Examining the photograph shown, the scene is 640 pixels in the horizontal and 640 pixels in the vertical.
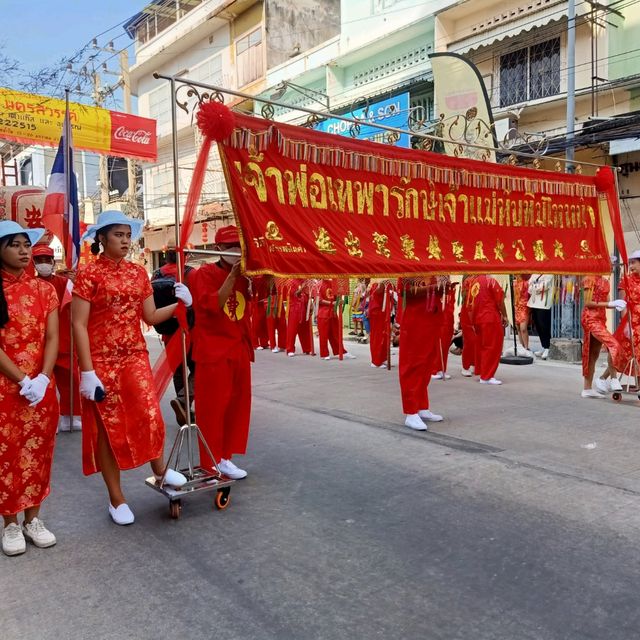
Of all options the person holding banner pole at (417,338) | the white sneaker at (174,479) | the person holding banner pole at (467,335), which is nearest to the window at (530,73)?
the person holding banner pole at (467,335)

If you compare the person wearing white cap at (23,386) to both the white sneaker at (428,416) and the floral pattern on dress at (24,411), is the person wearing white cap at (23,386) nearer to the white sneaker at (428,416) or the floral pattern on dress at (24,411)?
the floral pattern on dress at (24,411)

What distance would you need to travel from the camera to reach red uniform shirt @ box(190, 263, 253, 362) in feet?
12.6

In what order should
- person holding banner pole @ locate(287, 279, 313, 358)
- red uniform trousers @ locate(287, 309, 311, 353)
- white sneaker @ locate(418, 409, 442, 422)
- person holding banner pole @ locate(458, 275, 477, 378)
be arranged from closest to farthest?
white sneaker @ locate(418, 409, 442, 422)
person holding banner pole @ locate(458, 275, 477, 378)
person holding banner pole @ locate(287, 279, 313, 358)
red uniform trousers @ locate(287, 309, 311, 353)

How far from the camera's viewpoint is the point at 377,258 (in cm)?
446

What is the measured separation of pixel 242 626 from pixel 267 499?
145cm

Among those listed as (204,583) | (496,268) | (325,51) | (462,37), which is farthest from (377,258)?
(325,51)

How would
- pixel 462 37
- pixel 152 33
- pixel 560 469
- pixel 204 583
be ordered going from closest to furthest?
1. pixel 204 583
2. pixel 560 469
3. pixel 462 37
4. pixel 152 33

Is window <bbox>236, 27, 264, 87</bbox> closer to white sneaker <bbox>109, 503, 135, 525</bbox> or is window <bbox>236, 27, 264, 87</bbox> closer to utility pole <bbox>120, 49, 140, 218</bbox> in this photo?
utility pole <bbox>120, 49, 140, 218</bbox>

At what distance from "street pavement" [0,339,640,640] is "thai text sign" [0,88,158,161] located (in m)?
7.67

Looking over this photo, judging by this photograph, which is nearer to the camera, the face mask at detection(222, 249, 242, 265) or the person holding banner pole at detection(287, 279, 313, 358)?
the face mask at detection(222, 249, 242, 265)

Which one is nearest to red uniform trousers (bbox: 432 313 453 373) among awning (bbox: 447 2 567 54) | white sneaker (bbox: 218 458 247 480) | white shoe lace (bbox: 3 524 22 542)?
white sneaker (bbox: 218 458 247 480)

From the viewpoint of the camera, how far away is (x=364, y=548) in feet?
10.3

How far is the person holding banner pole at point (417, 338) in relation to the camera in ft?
18.5

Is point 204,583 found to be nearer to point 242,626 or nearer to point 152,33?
point 242,626
